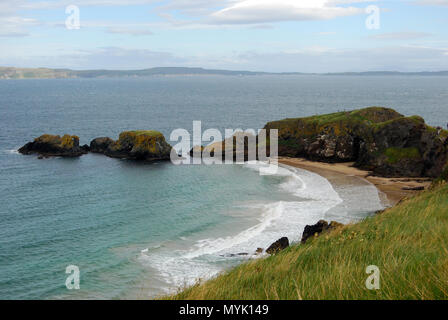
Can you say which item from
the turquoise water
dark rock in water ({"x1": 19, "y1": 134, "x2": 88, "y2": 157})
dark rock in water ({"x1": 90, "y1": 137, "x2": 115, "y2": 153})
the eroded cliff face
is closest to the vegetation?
dark rock in water ({"x1": 19, "y1": 134, "x2": 88, "y2": 157})

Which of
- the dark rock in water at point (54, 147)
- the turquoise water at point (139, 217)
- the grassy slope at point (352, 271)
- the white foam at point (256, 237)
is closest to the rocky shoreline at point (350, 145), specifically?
the dark rock in water at point (54, 147)

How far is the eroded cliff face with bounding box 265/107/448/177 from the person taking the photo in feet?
153

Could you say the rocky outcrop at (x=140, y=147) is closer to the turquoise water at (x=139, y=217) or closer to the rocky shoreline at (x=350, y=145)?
the rocky shoreline at (x=350, y=145)

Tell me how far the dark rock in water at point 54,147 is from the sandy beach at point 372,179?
29.0 metres

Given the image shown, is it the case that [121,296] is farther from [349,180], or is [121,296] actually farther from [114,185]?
[349,180]

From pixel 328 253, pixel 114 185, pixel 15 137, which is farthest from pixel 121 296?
pixel 15 137

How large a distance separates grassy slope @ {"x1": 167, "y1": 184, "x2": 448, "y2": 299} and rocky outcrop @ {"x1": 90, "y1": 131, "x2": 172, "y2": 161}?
166 ft

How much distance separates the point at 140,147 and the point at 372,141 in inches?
1175

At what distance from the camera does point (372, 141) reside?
51844mm

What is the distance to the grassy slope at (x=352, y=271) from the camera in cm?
570

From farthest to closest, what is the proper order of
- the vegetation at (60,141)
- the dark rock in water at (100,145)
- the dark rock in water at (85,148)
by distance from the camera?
1. the dark rock in water at (85,148)
2. the dark rock in water at (100,145)
3. the vegetation at (60,141)

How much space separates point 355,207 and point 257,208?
26.2 ft

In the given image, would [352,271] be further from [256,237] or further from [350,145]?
[350,145]

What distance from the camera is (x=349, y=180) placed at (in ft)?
152
